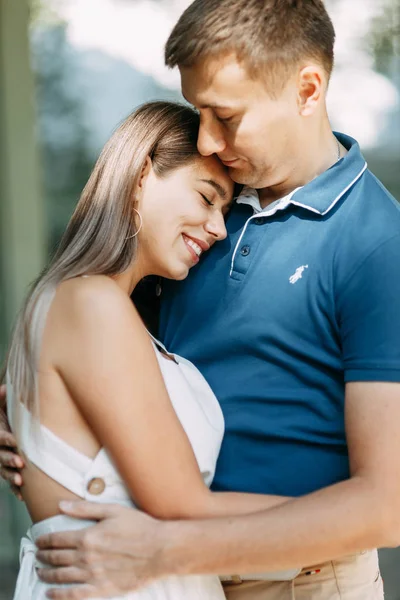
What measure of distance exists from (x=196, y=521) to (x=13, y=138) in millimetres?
2730

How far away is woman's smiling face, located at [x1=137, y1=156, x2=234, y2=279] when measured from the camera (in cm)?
194

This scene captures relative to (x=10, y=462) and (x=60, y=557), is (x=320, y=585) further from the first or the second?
(x=10, y=462)

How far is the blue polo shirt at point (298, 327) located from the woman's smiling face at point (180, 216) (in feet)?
0.31

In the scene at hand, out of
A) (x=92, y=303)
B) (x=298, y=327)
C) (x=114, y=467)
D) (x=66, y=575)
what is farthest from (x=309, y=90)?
(x=66, y=575)

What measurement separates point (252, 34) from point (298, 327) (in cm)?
59

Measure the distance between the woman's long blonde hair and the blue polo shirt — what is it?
9.4 inches

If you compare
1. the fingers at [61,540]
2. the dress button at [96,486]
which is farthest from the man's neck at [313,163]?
the fingers at [61,540]

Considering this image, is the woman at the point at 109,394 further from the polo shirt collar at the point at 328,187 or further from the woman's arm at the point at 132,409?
the polo shirt collar at the point at 328,187

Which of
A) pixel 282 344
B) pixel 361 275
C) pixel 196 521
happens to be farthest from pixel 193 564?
pixel 361 275

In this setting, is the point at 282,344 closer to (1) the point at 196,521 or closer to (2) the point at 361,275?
(2) the point at 361,275

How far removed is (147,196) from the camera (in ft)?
6.38

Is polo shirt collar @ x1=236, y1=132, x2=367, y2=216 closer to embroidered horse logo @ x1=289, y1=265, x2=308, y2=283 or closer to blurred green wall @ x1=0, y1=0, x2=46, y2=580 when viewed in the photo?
embroidered horse logo @ x1=289, y1=265, x2=308, y2=283

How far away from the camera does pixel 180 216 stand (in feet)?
6.40

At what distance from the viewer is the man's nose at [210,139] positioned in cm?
186
